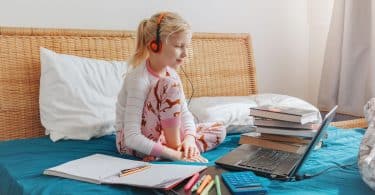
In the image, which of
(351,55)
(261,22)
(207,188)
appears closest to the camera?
(207,188)

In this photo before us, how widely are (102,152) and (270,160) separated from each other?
21.3 inches

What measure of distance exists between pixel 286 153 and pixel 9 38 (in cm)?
115

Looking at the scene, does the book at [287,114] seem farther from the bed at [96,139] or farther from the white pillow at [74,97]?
the white pillow at [74,97]

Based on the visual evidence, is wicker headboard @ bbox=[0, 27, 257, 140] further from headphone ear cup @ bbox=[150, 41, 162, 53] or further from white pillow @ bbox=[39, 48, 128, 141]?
headphone ear cup @ bbox=[150, 41, 162, 53]

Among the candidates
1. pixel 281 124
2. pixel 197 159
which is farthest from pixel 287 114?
pixel 197 159

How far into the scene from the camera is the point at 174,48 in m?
1.35

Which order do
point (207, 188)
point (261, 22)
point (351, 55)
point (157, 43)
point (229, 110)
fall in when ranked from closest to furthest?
point (207, 188) → point (157, 43) → point (229, 110) → point (351, 55) → point (261, 22)

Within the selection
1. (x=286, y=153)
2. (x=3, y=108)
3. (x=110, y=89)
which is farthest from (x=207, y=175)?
(x=3, y=108)

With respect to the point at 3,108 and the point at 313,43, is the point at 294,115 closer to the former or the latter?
the point at 3,108

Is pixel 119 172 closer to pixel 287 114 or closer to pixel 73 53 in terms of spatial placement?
pixel 287 114

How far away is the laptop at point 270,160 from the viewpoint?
1.08 m

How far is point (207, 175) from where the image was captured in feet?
3.46

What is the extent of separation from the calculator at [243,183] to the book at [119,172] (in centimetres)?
10

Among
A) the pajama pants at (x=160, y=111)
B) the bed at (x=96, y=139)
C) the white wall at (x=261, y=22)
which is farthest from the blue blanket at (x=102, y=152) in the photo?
the white wall at (x=261, y=22)
